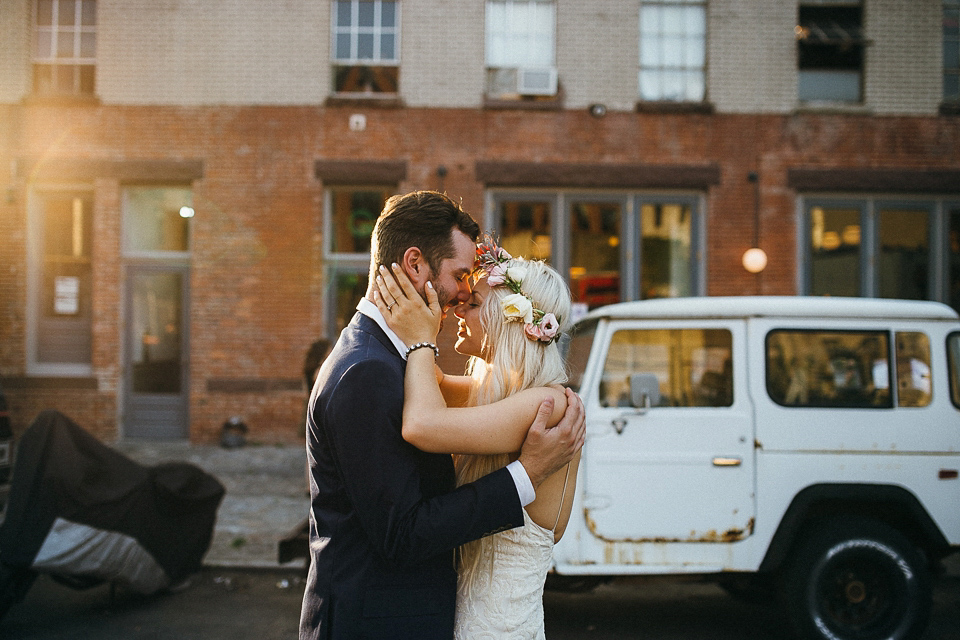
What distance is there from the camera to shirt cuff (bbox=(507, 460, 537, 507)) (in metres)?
1.88

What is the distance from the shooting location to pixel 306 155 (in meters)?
10.7

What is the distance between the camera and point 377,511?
1734 mm

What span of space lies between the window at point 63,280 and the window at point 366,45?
4549mm

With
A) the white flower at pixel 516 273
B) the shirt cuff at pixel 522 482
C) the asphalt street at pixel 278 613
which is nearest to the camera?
the shirt cuff at pixel 522 482

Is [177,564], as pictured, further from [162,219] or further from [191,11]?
[191,11]

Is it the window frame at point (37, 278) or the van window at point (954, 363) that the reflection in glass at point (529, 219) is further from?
the van window at point (954, 363)

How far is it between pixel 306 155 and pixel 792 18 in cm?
780

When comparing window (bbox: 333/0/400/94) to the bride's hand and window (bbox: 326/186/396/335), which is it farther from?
the bride's hand

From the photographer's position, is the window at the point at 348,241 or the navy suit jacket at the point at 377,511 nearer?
the navy suit jacket at the point at 377,511

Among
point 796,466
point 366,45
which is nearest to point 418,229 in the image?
point 796,466

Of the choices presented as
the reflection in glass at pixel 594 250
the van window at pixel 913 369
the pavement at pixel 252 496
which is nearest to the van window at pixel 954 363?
the van window at pixel 913 369

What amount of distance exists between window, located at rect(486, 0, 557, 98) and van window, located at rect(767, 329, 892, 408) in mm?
7419

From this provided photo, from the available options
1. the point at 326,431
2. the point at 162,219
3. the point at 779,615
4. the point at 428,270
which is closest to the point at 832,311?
the point at 779,615

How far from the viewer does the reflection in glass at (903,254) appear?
11.0m
